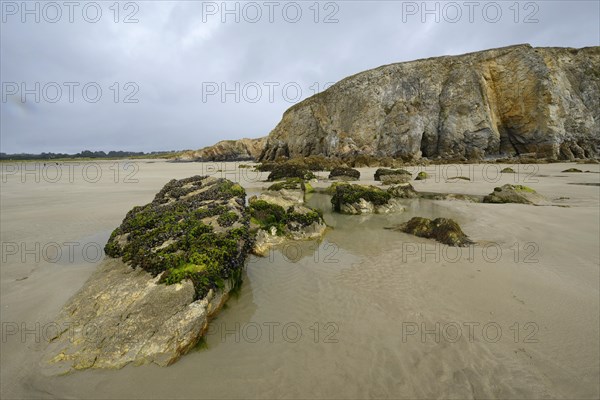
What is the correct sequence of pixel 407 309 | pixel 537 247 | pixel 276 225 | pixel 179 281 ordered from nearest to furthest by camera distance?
pixel 179 281 < pixel 407 309 < pixel 537 247 < pixel 276 225

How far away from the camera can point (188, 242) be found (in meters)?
5.16

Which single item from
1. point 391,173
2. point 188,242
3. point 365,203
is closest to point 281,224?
point 188,242

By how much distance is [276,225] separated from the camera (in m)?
8.20

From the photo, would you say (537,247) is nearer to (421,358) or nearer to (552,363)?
(552,363)

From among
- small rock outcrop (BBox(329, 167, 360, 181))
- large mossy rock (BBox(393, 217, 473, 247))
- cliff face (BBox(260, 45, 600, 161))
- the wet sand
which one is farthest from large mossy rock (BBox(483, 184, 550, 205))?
cliff face (BBox(260, 45, 600, 161))

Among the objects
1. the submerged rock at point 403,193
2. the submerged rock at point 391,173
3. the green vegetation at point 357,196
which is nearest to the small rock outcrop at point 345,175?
the submerged rock at point 391,173

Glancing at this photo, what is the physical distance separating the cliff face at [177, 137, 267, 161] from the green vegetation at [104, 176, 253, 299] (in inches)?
2670

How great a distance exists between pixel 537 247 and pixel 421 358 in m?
5.12

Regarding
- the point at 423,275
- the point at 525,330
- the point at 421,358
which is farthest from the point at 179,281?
the point at 525,330

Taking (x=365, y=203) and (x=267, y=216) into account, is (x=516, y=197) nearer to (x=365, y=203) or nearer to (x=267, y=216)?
(x=365, y=203)

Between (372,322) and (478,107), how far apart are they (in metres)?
39.9

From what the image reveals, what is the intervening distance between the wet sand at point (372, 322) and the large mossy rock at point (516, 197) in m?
3.78

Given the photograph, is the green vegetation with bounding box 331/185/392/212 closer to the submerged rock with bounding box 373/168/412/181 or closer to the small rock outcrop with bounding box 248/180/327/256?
the small rock outcrop with bounding box 248/180/327/256

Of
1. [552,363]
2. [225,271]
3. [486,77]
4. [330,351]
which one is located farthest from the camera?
[486,77]
